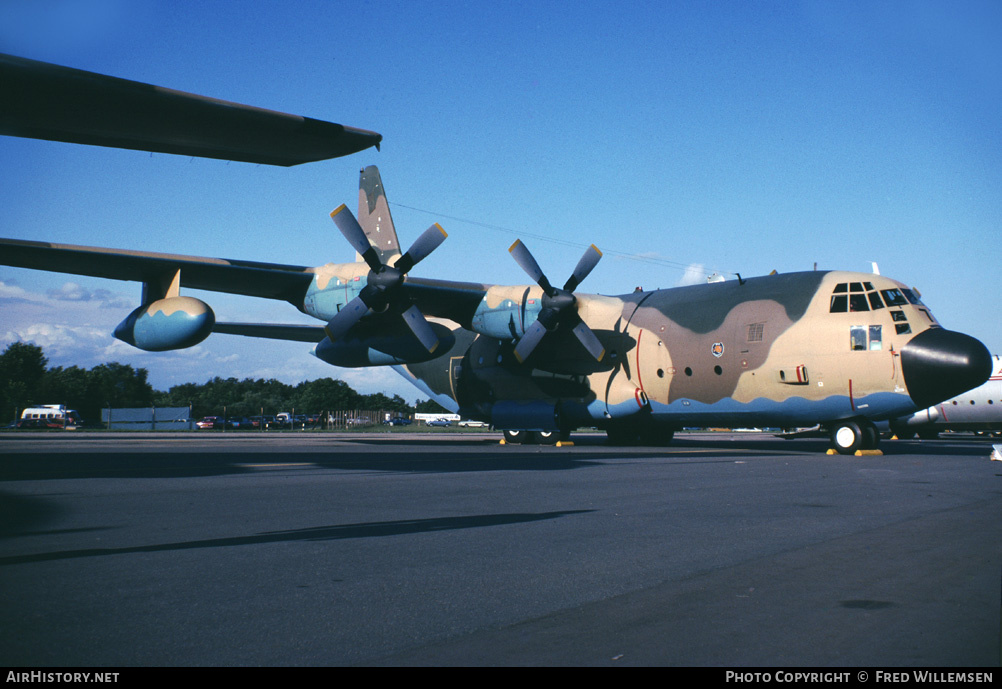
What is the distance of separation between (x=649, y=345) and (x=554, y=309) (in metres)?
3.12

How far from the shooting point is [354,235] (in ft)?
69.5

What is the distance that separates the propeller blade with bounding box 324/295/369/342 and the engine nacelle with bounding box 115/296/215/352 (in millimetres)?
4408

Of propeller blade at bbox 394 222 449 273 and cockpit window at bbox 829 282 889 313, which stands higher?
propeller blade at bbox 394 222 449 273

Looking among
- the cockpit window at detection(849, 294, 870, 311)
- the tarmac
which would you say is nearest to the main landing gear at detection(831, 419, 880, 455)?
the cockpit window at detection(849, 294, 870, 311)

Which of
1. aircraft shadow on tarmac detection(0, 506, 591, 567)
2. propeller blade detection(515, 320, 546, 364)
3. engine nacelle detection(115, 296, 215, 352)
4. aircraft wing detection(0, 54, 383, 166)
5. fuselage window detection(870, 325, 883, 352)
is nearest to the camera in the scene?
aircraft wing detection(0, 54, 383, 166)

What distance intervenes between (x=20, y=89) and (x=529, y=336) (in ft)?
59.6

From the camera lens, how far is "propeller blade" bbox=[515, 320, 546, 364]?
2233cm

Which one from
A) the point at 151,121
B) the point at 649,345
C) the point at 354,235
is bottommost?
the point at 649,345

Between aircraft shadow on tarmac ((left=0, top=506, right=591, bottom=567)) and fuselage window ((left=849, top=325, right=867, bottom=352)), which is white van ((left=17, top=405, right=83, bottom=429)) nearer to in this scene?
fuselage window ((left=849, top=325, right=867, bottom=352))

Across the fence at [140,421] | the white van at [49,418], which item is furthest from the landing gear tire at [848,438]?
the white van at [49,418]

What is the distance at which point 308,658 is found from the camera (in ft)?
10.8

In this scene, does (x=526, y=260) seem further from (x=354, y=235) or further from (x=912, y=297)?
(x=912, y=297)

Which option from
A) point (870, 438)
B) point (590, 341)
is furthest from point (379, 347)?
point (870, 438)

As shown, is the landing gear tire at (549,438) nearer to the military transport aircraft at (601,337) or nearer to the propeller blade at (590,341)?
Result: the military transport aircraft at (601,337)
